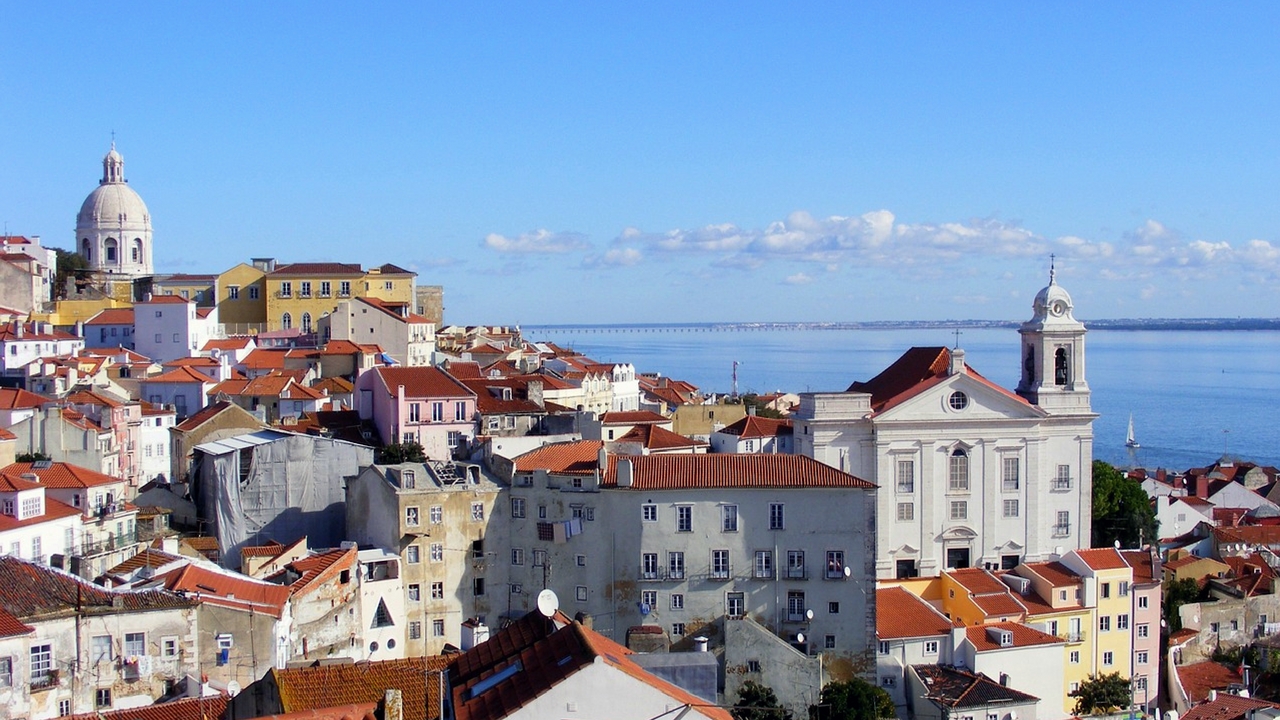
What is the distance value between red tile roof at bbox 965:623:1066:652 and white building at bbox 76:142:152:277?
48.5 m

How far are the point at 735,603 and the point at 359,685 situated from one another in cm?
1176

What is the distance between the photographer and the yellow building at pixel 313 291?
56719mm

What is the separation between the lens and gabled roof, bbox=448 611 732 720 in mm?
14883

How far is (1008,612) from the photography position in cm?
3197

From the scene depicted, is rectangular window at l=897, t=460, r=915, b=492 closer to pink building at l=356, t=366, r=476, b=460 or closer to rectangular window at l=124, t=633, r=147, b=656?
pink building at l=356, t=366, r=476, b=460

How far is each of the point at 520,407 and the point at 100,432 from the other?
37.8ft

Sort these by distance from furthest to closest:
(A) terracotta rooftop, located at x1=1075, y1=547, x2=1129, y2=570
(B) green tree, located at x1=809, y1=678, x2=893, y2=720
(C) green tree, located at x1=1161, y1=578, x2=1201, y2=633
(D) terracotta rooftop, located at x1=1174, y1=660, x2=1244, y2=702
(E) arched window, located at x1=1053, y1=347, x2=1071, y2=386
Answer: (E) arched window, located at x1=1053, y1=347, x2=1071, y2=386, (C) green tree, located at x1=1161, y1=578, x2=1201, y2=633, (D) terracotta rooftop, located at x1=1174, y1=660, x2=1244, y2=702, (A) terracotta rooftop, located at x1=1075, y1=547, x2=1129, y2=570, (B) green tree, located at x1=809, y1=678, x2=893, y2=720

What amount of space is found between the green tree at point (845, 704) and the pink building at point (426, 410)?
15198 mm

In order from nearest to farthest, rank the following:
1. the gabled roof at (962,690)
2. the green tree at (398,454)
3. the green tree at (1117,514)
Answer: the gabled roof at (962,690) < the green tree at (398,454) < the green tree at (1117,514)

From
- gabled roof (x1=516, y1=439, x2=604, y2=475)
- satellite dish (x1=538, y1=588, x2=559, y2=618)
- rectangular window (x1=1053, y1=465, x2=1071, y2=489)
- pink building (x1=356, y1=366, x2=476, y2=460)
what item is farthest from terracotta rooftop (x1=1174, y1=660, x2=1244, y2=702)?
satellite dish (x1=538, y1=588, x2=559, y2=618)

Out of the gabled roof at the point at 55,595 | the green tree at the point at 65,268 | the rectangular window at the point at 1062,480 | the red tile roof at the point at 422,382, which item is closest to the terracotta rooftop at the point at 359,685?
the gabled roof at the point at 55,595

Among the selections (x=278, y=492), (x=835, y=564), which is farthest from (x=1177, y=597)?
(x=278, y=492)

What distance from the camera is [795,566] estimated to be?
1109 inches

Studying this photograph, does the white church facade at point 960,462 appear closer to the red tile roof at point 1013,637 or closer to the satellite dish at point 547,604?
the red tile roof at point 1013,637
